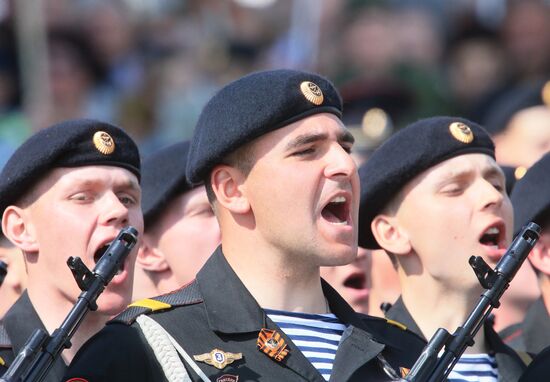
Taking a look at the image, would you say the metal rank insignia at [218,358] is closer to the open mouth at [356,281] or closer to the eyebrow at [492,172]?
the eyebrow at [492,172]

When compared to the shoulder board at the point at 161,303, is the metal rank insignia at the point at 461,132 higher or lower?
higher

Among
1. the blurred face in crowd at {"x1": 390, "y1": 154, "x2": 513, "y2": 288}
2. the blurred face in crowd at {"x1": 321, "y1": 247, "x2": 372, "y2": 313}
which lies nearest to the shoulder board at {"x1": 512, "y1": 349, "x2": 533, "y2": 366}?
the blurred face in crowd at {"x1": 390, "y1": 154, "x2": 513, "y2": 288}

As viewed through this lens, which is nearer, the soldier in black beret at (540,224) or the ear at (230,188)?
the ear at (230,188)

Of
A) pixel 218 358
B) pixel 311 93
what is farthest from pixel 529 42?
pixel 218 358

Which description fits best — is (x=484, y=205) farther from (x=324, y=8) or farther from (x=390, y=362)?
(x=324, y=8)

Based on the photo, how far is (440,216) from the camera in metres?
6.34

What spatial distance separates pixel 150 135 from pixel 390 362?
22.0 ft

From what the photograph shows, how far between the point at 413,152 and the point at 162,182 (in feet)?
4.55

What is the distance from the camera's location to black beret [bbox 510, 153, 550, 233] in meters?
6.62

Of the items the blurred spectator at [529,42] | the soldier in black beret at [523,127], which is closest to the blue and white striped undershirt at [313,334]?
the soldier in black beret at [523,127]

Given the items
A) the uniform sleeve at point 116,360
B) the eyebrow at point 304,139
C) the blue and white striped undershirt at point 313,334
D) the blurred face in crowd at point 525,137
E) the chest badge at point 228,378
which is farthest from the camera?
the blurred face in crowd at point 525,137

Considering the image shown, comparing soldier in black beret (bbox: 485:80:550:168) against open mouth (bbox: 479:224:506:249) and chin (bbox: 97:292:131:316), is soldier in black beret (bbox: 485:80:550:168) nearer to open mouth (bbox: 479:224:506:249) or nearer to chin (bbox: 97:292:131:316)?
open mouth (bbox: 479:224:506:249)

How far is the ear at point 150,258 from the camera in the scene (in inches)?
290

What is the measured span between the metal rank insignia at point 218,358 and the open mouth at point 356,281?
246 centimetres
